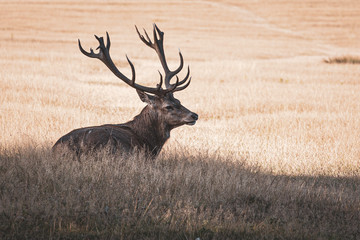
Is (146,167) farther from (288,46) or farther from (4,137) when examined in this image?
(288,46)

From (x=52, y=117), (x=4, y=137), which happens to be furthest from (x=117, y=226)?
(x=52, y=117)

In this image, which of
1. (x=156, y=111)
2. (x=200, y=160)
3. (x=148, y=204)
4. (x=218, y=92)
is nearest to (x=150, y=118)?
(x=156, y=111)

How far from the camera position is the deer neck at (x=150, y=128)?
322 inches

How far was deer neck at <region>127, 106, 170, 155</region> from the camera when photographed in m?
8.17

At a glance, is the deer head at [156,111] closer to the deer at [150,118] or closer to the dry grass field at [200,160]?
the deer at [150,118]

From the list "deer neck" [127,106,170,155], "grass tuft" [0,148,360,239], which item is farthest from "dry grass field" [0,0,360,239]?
"deer neck" [127,106,170,155]

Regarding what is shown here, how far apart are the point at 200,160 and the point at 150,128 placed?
0.98 meters

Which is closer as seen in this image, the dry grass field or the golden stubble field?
the dry grass field

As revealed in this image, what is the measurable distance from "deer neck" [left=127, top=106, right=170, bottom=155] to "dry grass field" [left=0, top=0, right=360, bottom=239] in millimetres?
346

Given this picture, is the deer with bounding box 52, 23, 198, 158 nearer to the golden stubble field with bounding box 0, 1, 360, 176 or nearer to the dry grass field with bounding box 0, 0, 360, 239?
the dry grass field with bounding box 0, 0, 360, 239

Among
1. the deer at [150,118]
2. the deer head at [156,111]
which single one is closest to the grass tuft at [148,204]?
the deer at [150,118]

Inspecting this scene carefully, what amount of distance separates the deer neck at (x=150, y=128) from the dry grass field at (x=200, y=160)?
346mm

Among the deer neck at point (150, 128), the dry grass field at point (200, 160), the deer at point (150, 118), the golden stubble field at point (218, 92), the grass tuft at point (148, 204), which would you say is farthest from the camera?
the golden stubble field at point (218, 92)

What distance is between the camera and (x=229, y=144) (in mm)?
10148
